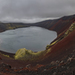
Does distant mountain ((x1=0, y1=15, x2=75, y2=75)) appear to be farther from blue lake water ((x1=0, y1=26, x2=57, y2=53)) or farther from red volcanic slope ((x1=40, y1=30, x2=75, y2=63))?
blue lake water ((x1=0, y1=26, x2=57, y2=53))

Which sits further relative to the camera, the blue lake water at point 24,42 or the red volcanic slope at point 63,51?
the blue lake water at point 24,42

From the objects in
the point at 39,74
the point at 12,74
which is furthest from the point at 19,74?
the point at 39,74

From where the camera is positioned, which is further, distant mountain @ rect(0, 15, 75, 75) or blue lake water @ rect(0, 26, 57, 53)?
blue lake water @ rect(0, 26, 57, 53)

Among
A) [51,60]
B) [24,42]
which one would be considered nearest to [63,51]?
[51,60]

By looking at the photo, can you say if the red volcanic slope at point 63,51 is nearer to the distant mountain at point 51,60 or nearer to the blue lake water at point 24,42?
the distant mountain at point 51,60

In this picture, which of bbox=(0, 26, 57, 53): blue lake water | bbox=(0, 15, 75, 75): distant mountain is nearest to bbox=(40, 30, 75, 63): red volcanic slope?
bbox=(0, 15, 75, 75): distant mountain

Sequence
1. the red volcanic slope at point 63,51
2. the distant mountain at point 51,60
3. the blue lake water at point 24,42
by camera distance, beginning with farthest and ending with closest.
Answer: the blue lake water at point 24,42 < the red volcanic slope at point 63,51 < the distant mountain at point 51,60

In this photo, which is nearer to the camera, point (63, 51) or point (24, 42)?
point (63, 51)

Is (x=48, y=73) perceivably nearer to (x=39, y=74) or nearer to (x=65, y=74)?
(x=39, y=74)

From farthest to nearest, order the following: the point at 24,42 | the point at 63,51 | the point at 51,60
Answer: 1. the point at 24,42
2. the point at 63,51
3. the point at 51,60

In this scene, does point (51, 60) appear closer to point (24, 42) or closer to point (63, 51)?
point (63, 51)

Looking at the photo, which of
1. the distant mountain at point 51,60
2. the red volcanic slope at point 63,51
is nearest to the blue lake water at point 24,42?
the distant mountain at point 51,60
